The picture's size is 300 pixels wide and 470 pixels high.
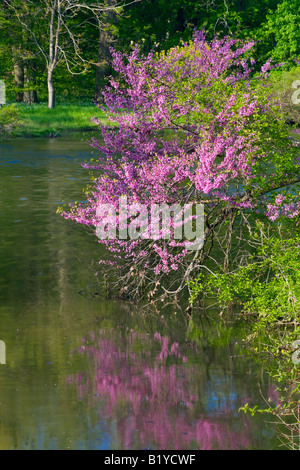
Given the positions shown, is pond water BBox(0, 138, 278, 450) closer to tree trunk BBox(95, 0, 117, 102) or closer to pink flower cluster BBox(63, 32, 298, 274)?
pink flower cluster BBox(63, 32, 298, 274)

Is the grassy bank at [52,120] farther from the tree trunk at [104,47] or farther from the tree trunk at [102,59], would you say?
the tree trunk at [102,59]

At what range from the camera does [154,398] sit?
9.67m

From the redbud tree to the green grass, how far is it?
33.3 metres

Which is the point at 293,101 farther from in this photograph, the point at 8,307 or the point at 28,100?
the point at 8,307

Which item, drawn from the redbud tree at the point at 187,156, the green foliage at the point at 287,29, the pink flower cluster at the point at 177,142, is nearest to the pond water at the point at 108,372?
the redbud tree at the point at 187,156

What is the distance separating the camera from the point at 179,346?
11.9 metres

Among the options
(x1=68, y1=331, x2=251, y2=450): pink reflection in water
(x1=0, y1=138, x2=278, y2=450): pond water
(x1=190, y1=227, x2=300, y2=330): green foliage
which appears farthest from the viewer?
(x1=190, y1=227, x2=300, y2=330): green foliage

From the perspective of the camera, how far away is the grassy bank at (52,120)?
48.9m

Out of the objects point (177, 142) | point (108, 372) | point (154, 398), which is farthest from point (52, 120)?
point (154, 398)

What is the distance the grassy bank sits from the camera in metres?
48.9

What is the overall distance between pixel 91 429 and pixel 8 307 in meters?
5.34
